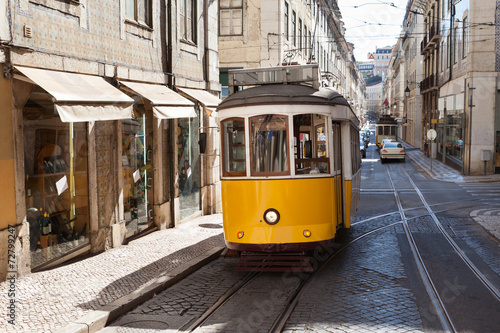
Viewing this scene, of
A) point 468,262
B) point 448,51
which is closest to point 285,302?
point 468,262

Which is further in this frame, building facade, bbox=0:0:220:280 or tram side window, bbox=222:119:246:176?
tram side window, bbox=222:119:246:176

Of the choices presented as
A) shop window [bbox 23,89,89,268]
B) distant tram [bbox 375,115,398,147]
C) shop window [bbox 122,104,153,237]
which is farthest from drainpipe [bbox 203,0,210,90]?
distant tram [bbox 375,115,398,147]

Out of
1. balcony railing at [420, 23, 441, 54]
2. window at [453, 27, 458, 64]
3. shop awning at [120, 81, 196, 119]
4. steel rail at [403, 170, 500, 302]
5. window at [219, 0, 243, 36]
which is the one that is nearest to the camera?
steel rail at [403, 170, 500, 302]

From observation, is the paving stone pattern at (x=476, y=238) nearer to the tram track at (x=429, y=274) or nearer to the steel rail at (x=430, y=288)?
the tram track at (x=429, y=274)

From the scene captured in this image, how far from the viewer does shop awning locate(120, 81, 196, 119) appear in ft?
36.4

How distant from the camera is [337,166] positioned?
9.57 metres

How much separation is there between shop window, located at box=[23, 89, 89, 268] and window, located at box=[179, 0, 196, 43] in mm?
5655

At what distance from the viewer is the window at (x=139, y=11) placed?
11.9 m

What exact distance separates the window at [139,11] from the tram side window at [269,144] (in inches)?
191

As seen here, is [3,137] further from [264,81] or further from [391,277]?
[391,277]

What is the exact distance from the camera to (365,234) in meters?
12.9

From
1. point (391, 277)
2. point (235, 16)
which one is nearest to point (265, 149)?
point (391, 277)

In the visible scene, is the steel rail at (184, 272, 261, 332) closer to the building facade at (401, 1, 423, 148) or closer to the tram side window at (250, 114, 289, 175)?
the tram side window at (250, 114, 289, 175)

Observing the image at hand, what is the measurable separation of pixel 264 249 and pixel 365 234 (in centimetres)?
508
